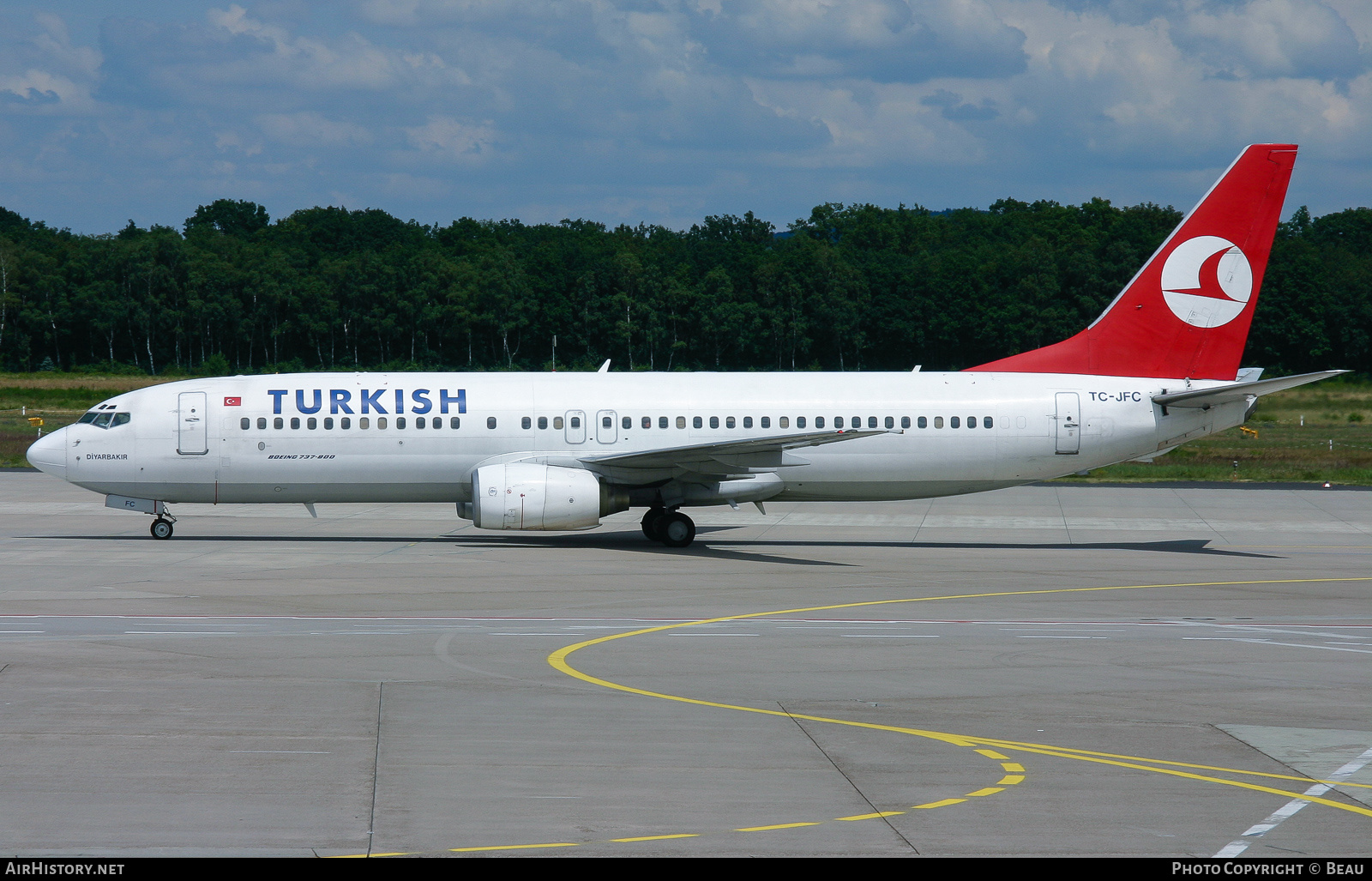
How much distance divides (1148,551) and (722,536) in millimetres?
10151

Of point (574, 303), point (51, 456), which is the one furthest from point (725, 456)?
point (574, 303)

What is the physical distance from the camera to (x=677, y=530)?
29.1m

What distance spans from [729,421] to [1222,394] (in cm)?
1132

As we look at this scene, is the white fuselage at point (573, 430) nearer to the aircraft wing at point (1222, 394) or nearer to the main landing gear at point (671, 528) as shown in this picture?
the aircraft wing at point (1222, 394)

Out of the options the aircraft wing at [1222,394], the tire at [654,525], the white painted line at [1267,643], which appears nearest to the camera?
the white painted line at [1267,643]

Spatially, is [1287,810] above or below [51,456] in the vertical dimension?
below

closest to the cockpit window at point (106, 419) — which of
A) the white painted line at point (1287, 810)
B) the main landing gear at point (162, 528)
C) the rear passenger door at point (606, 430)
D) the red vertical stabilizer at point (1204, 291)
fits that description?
the main landing gear at point (162, 528)

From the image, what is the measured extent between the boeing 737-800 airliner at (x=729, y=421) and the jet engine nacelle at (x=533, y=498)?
12.7 inches

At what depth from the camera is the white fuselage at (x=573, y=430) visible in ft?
95.6

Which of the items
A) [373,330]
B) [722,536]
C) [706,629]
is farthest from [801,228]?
[706,629]

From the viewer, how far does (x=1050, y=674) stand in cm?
1602

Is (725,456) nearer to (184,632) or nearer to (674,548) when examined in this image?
(674,548)

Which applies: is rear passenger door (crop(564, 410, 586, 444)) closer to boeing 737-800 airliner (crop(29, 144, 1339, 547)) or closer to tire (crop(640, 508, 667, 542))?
boeing 737-800 airliner (crop(29, 144, 1339, 547))

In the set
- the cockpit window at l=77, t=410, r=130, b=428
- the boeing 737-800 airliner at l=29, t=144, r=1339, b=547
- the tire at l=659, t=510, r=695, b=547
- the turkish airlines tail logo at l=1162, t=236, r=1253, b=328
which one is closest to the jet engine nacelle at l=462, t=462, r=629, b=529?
the boeing 737-800 airliner at l=29, t=144, r=1339, b=547
